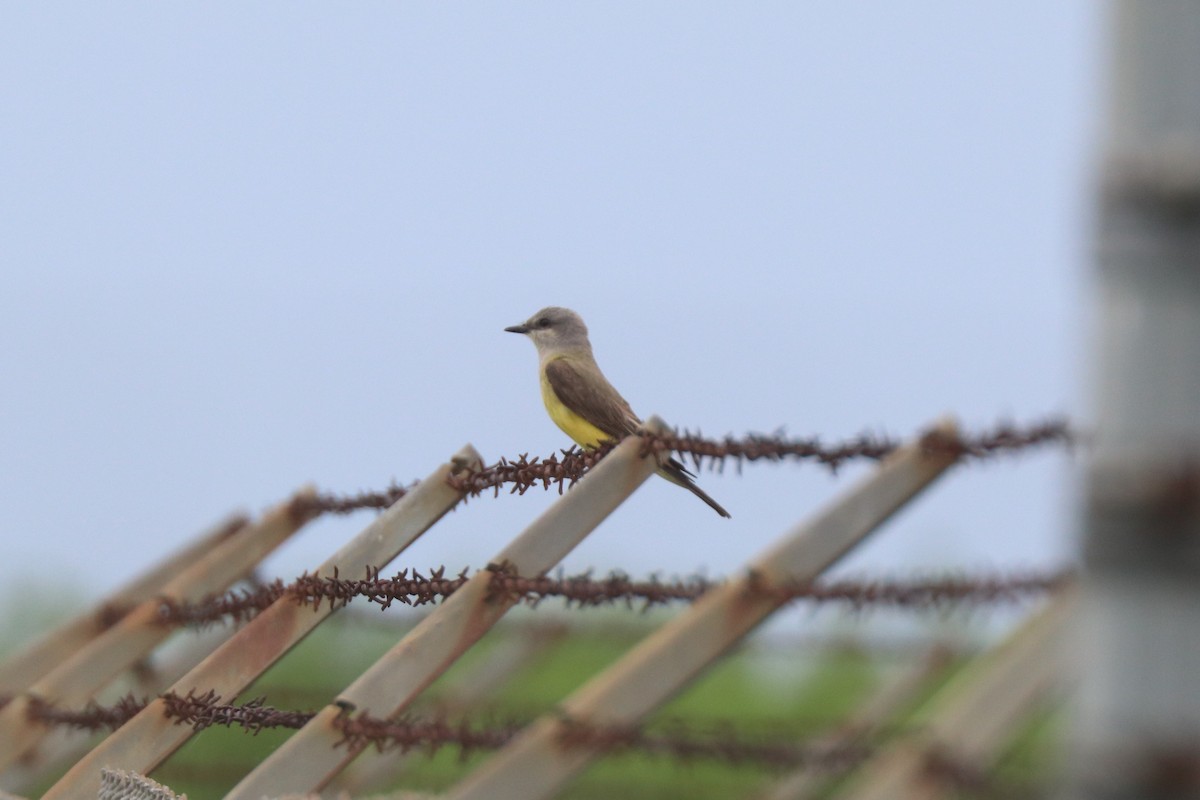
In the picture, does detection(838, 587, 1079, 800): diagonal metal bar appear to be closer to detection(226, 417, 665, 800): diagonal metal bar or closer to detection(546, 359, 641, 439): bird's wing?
detection(226, 417, 665, 800): diagonal metal bar

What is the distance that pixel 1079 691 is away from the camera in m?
1.89

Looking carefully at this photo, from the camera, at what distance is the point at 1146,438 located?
6.11 feet

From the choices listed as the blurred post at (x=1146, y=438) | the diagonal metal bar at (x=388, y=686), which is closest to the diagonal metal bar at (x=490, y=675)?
the diagonal metal bar at (x=388, y=686)

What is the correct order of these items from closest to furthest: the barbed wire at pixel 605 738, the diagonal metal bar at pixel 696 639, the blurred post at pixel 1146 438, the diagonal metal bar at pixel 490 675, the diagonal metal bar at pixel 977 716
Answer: the blurred post at pixel 1146 438 < the diagonal metal bar at pixel 977 716 < the barbed wire at pixel 605 738 < the diagonal metal bar at pixel 696 639 < the diagonal metal bar at pixel 490 675

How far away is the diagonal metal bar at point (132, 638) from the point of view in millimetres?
5902

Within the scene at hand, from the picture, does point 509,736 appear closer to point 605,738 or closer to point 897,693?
point 605,738

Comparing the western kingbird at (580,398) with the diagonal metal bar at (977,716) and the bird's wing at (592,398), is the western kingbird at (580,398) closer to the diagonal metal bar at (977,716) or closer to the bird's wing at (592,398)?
the bird's wing at (592,398)

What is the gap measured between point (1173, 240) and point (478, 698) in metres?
7.11

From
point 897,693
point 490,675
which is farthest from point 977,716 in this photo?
point 490,675

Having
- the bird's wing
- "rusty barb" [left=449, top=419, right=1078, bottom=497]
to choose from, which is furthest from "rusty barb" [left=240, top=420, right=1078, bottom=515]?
the bird's wing

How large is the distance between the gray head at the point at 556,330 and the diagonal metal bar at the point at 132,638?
310cm

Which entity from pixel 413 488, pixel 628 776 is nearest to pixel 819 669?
pixel 628 776

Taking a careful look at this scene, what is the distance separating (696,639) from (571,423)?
5420 mm

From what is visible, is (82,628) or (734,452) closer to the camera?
(734,452)
